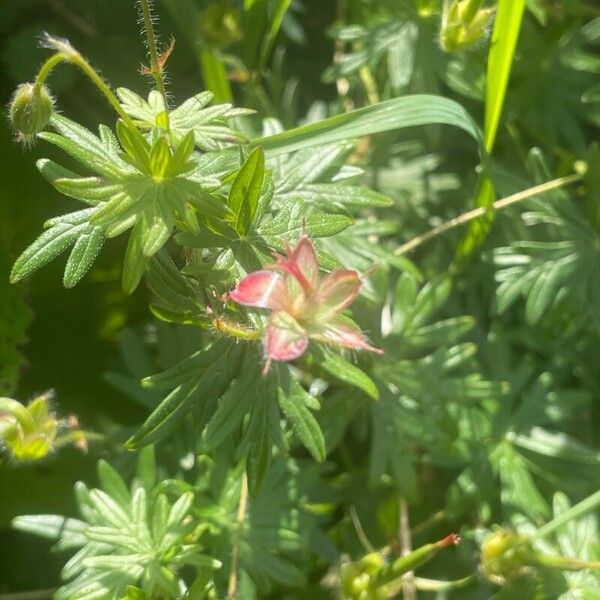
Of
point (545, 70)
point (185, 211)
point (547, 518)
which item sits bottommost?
point (547, 518)

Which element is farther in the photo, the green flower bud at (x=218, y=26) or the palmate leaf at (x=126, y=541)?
the green flower bud at (x=218, y=26)

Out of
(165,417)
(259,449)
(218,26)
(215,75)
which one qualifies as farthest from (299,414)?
(218,26)

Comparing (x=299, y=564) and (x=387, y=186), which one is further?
(x=387, y=186)

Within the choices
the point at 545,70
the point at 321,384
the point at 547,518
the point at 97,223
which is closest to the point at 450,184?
the point at 545,70

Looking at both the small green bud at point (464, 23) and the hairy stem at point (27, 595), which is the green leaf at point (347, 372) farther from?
the hairy stem at point (27, 595)

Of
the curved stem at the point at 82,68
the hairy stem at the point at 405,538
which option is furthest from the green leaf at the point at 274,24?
the hairy stem at the point at 405,538

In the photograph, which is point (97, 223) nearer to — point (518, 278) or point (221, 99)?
point (221, 99)

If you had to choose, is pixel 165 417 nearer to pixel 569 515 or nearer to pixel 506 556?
pixel 506 556
